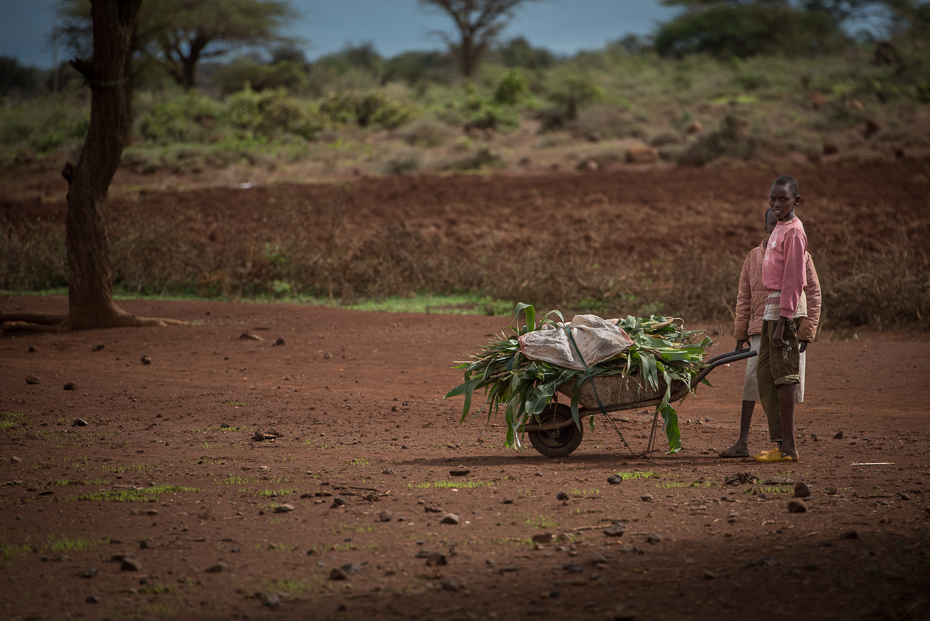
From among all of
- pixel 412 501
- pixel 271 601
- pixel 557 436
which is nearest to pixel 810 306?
pixel 557 436

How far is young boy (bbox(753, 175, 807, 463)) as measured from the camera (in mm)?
4320

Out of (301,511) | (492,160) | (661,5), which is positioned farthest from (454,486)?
(661,5)

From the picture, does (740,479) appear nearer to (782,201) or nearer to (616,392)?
(616,392)

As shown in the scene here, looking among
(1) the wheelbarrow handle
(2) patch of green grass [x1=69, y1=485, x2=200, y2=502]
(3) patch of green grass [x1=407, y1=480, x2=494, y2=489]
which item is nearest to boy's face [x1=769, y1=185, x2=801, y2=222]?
(1) the wheelbarrow handle

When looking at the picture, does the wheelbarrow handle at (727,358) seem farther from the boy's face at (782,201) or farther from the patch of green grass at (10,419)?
the patch of green grass at (10,419)

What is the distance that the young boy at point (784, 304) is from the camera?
14.2 feet

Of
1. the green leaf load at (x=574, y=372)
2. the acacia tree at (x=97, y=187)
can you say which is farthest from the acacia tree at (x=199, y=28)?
the green leaf load at (x=574, y=372)

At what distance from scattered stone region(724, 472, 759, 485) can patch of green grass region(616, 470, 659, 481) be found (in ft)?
1.18

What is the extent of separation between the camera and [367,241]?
1216 centimetres

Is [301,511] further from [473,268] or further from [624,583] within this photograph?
[473,268]

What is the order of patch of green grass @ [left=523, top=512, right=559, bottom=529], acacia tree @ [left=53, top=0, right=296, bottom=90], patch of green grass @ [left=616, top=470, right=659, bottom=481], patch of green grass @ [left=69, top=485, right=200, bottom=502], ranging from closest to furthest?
patch of green grass @ [left=523, top=512, right=559, bottom=529] < patch of green grass @ [left=69, top=485, right=200, bottom=502] < patch of green grass @ [left=616, top=470, right=659, bottom=481] < acacia tree @ [left=53, top=0, right=296, bottom=90]

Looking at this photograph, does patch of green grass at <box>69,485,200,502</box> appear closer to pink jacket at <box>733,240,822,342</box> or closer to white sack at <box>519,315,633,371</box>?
white sack at <box>519,315,633,371</box>

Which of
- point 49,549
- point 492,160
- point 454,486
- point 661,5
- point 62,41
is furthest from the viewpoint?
→ point 661,5

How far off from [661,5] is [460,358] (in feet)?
125
